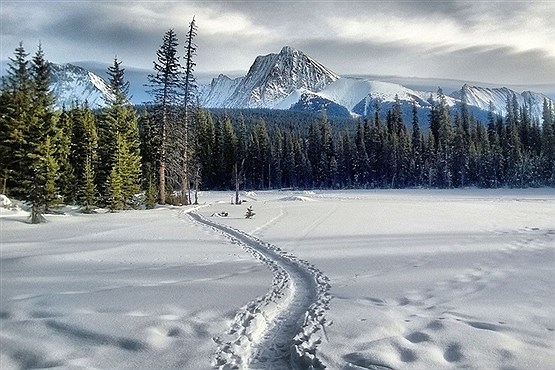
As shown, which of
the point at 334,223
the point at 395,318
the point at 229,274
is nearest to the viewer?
the point at 395,318

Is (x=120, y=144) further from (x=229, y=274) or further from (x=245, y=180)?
(x=245, y=180)

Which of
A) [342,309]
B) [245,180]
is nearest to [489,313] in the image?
[342,309]

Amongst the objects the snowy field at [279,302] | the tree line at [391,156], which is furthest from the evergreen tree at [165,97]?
the tree line at [391,156]

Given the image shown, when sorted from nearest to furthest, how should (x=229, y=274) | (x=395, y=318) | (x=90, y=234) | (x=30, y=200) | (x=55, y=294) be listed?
(x=395, y=318) → (x=55, y=294) → (x=229, y=274) → (x=90, y=234) → (x=30, y=200)

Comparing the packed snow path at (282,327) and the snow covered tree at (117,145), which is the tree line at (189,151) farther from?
the packed snow path at (282,327)

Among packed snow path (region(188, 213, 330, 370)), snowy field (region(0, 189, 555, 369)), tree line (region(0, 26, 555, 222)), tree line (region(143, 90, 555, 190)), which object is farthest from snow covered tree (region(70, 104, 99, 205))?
tree line (region(143, 90, 555, 190))

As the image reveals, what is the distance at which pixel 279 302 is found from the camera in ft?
28.9

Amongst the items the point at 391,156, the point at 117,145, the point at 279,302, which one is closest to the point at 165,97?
the point at 117,145

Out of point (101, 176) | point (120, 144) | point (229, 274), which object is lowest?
point (229, 274)

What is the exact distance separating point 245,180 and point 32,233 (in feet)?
245

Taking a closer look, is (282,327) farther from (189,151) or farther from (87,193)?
(189,151)

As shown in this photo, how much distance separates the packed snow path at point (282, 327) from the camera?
19.9ft

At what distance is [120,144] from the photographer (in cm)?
3170

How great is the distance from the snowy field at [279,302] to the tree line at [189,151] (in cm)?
1328
